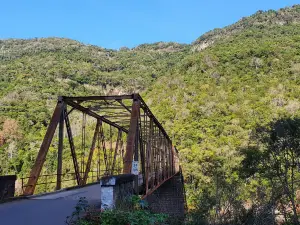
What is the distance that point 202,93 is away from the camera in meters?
67.6

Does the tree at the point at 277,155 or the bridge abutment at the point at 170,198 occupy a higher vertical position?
the tree at the point at 277,155

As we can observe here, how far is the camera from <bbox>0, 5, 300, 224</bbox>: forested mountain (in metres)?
36.1

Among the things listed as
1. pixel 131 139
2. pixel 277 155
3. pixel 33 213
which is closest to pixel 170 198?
pixel 277 155

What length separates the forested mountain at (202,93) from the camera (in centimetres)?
3609

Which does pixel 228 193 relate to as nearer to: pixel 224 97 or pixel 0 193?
pixel 0 193

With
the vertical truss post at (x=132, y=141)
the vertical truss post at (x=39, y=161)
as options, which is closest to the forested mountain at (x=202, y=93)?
the vertical truss post at (x=132, y=141)

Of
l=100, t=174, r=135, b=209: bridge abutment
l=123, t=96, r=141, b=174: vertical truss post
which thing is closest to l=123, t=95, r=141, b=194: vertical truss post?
l=123, t=96, r=141, b=174: vertical truss post

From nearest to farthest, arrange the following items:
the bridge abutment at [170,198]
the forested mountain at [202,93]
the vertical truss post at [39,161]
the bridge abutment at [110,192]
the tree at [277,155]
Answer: the bridge abutment at [110,192], the vertical truss post at [39,161], the tree at [277,155], the bridge abutment at [170,198], the forested mountain at [202,93]

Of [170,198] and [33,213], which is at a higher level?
[33,213]

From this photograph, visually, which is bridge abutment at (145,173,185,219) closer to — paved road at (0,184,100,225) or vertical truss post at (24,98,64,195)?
vertical truss post at (24,98,64,195)

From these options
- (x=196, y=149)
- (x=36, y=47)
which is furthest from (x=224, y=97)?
(x=36, y=47)

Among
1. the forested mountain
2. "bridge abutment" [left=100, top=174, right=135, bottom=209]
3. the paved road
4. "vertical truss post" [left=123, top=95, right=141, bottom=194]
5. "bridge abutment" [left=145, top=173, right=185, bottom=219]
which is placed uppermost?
the forested mountain

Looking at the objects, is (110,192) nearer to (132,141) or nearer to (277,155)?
(132,141)

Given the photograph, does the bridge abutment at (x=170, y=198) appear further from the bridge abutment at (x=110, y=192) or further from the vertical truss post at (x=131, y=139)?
the bridge abutment at (x=110, y=192)
